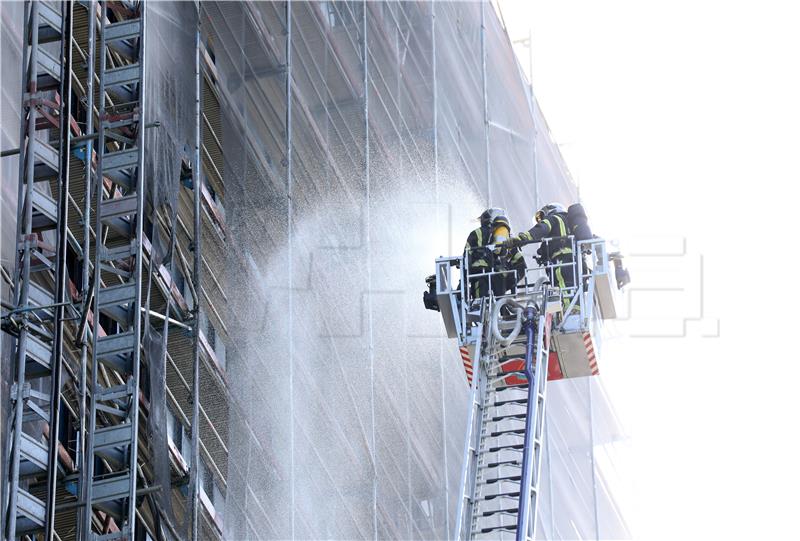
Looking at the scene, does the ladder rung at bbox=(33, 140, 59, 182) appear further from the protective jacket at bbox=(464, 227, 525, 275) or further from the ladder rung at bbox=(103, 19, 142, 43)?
the protective jacket at bbox=(464, 227, 525, 275)

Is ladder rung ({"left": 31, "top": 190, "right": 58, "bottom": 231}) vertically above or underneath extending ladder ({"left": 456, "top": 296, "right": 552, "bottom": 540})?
above

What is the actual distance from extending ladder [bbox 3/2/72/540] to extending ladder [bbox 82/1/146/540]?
57 cm

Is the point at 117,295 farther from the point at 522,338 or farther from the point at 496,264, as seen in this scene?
the point at 522,338

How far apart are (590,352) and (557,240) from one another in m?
0.91

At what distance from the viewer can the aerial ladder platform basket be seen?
12.7 m

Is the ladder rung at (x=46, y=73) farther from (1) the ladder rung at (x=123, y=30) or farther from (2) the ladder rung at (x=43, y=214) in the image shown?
(1) the ladder rung at (x=123, y=30)

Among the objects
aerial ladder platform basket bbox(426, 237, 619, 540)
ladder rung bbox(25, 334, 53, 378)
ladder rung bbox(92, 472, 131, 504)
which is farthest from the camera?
aerial ladder platform basket bbox(426, 237, 619, 540)

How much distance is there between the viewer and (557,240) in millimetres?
13734

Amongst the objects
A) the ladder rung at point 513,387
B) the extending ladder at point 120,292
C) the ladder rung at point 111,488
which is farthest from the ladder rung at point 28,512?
the ladder rung at point 513,387

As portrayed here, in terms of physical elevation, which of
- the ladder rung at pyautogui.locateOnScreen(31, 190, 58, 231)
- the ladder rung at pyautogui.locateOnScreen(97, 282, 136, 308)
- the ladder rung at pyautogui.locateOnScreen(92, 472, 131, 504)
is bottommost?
the ladder rung at pyautogui.locateOnScreen(92, 472, 131, 504)

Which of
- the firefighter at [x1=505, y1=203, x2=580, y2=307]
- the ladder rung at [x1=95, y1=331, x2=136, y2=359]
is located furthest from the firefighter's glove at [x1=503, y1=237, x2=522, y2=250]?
the ladder rung at [x1=95, y1=331, x2=136, y2=359]

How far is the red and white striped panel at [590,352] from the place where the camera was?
1350 cm

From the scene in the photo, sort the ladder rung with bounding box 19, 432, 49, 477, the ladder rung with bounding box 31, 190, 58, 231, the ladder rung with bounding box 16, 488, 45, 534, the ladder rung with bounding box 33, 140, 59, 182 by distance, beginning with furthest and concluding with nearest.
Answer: the ladder rung with bounding box 33, 140, 59, 182
the ladder rung with bounding box 31, 190, 58, 231
the ladder rung with bounding box 19, 432, 49, 477
the ladder rung with bounding box 16, 488, 45, 534

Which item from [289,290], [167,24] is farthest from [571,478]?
[167,24]
